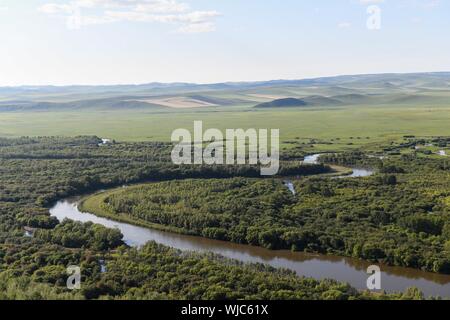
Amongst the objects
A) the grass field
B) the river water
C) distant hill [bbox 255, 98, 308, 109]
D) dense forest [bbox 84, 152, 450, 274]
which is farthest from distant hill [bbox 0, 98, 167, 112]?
the river water

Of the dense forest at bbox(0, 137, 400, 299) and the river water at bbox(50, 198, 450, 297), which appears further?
the river water at bbox(50, 198, 450, 297)

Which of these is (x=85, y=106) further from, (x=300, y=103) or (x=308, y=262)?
(x=308, y=262)

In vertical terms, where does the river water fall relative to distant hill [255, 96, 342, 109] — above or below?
below

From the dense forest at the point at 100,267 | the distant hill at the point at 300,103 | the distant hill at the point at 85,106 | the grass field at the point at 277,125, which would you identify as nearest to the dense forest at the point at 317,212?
the dense forest at the point at 100,267

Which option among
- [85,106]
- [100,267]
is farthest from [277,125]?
[100,267]

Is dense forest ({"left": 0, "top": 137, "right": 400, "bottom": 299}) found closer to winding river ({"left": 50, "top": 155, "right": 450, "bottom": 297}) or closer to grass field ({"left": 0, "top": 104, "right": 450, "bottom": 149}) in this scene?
winding river ({"left": 50, "top": 155, "right": 450, "bottom": 297})

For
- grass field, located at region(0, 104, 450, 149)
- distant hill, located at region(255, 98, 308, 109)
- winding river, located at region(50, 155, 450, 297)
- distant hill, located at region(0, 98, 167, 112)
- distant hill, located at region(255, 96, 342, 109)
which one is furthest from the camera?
distant hill, located at region(0, 98, 167, 112)
